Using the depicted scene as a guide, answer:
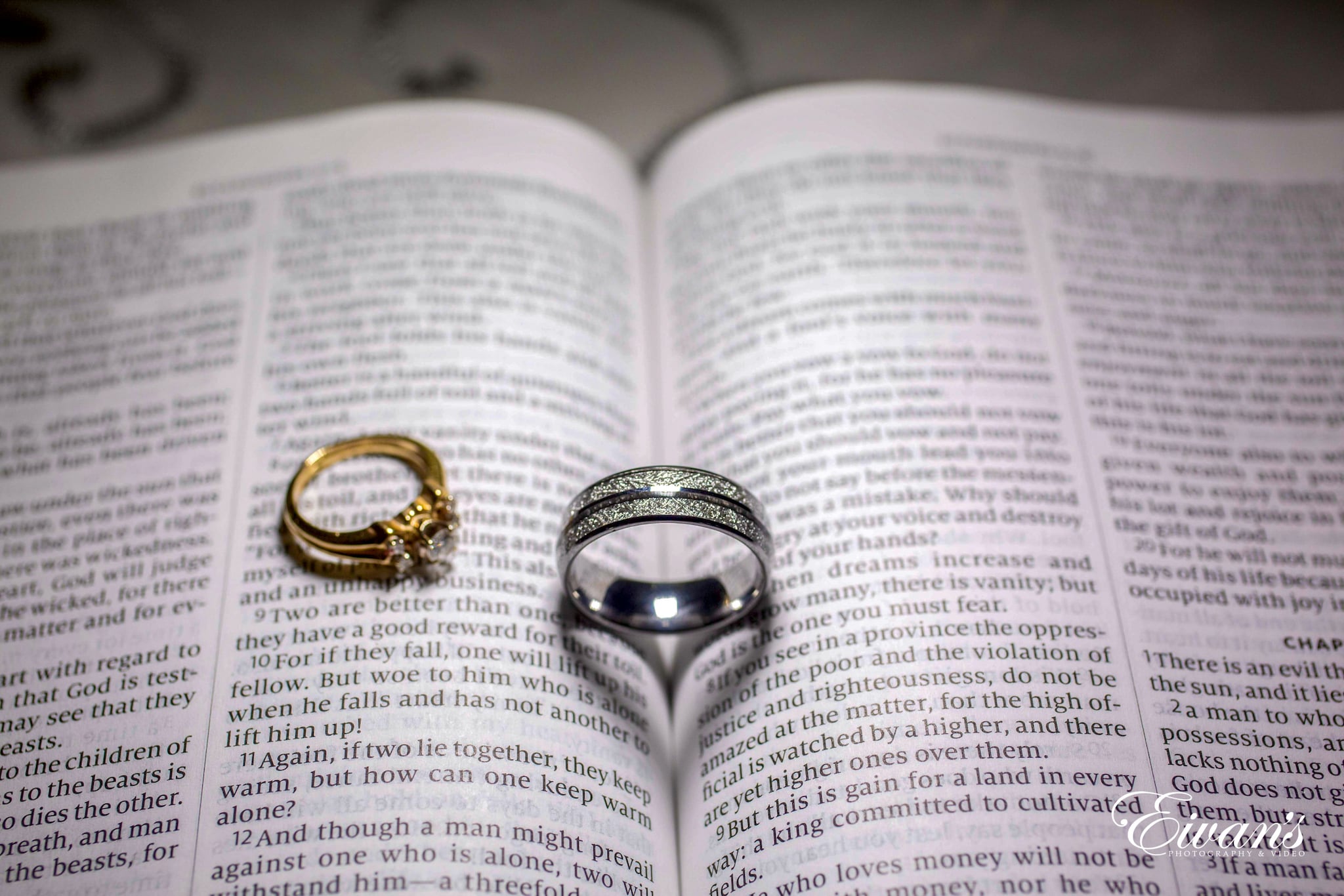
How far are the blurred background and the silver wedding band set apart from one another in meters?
0.61

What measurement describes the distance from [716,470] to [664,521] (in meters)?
0.17

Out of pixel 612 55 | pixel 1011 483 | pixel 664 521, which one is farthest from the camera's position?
pixel 612 55

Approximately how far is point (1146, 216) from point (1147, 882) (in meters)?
0.76

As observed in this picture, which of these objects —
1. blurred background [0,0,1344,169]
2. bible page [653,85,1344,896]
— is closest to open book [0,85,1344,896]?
bible page [653,85,1344,896]

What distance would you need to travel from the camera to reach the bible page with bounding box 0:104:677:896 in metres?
0.78

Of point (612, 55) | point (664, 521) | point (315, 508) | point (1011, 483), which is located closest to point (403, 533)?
point (315, 508)

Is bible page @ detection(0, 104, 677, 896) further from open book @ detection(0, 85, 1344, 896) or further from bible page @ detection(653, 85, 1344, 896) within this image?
bible page @ detection(653, 85, 1344, 896)

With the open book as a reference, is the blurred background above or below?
above

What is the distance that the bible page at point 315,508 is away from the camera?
78 centimetres

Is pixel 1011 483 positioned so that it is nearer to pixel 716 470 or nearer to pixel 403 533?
pixel 716 470

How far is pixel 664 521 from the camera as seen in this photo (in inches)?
32.9

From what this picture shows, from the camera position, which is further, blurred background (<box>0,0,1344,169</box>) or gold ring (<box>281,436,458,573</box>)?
blurred background (<box>0,0,1344,169</box>)

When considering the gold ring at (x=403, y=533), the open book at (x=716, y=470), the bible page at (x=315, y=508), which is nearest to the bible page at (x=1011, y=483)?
the open book at (x=716, y=470)

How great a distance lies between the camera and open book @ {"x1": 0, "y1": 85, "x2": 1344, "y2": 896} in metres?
0.79
